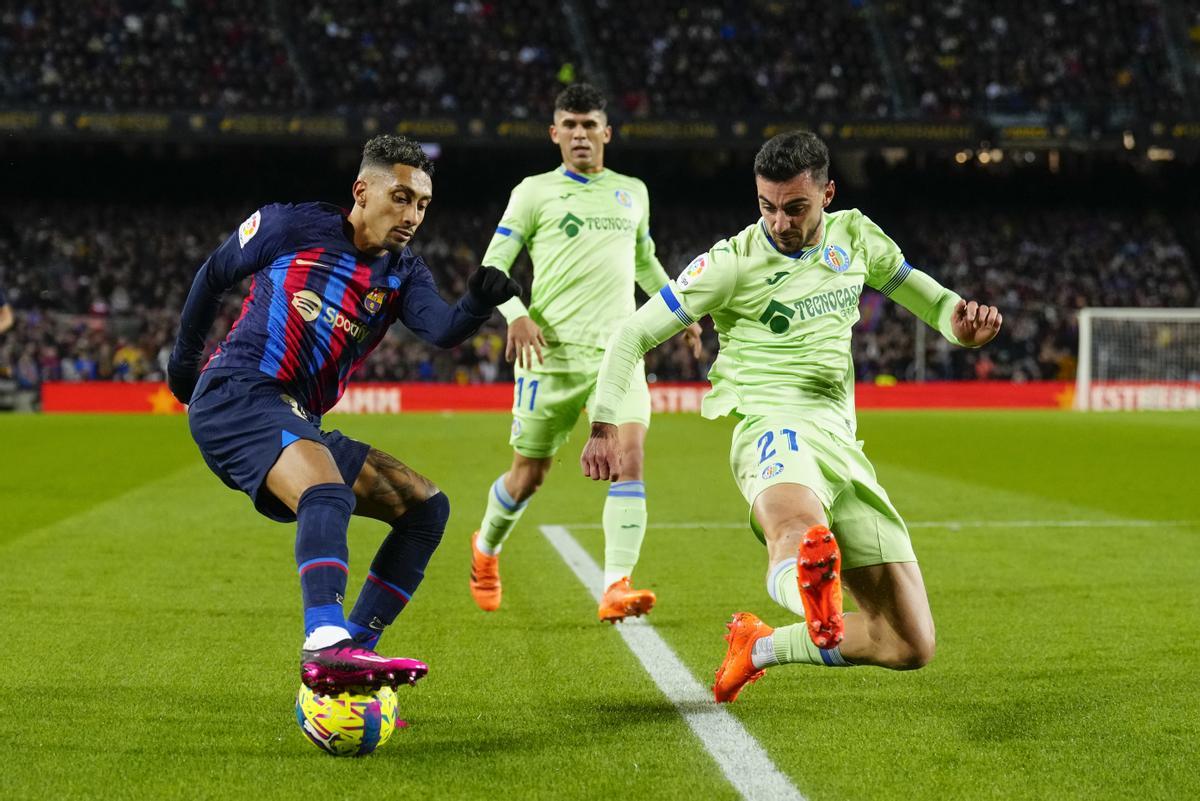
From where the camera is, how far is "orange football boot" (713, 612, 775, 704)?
4395 millimetres

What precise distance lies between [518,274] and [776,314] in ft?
91.8

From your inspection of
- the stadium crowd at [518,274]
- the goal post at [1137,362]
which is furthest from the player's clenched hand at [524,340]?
the goal post at [1137,362]

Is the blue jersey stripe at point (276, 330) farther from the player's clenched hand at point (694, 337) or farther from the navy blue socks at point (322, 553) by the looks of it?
the player's clenched hand at point (694, 337)

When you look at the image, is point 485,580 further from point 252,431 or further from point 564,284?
point 252,431

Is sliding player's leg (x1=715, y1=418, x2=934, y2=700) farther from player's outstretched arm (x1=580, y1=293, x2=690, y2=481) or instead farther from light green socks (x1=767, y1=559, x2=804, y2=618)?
player's outstretched arm (x1=580, y1=293, x2=690, y2=481)

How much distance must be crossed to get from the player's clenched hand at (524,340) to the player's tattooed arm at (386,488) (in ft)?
5.16

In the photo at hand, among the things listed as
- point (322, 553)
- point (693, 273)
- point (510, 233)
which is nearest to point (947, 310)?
point (693, 273)

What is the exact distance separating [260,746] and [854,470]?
2.01 metres

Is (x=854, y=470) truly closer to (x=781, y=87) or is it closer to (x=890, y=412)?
(x=890, y=412)

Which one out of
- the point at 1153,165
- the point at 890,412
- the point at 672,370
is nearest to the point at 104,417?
the point at 672,370

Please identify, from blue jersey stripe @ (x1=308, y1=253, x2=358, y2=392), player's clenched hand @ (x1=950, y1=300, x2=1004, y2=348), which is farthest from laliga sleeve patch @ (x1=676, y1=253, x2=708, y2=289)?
blue jersey stripe @ (x1=308, y1=253, x2=358, y2=392)

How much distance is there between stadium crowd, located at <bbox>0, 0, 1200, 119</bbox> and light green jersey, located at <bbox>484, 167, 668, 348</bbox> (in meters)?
26.1

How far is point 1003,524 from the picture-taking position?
32.6 feet

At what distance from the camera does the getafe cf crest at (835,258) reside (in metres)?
4.61
